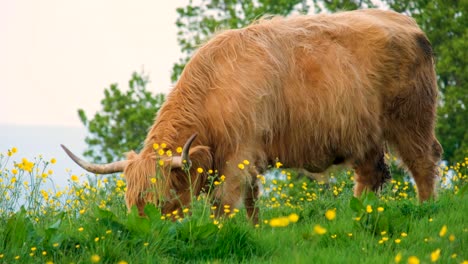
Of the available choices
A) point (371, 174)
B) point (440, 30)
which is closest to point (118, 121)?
point (440, 30)

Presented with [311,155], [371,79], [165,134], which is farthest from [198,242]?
[371,79]

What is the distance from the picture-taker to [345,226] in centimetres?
604

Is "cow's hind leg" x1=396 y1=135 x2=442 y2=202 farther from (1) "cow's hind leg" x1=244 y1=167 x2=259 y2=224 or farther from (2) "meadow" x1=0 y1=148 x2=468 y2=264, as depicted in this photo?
(2) "meadow" x1=0 y1=148 x2=468 y2=264

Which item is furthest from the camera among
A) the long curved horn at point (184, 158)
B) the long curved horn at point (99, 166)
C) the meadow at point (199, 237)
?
the long curved horn at point (99, 166)

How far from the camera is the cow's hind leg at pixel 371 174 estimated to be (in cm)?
978

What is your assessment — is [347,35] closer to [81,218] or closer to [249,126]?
[249,126]

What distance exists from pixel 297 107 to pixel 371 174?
1.76 m

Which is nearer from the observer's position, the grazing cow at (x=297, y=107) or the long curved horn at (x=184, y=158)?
the long curved horn at (x=184, y=158)

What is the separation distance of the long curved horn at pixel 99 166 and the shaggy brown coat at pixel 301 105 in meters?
0.12

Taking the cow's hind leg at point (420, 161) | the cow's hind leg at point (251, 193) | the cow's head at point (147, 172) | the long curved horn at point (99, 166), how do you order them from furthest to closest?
the cow's hind leg at point (420, 161)
the cow's hind leg at point (251, 193)
the long curved horn at point (99, 166)
the cow's head at point (147, 172)

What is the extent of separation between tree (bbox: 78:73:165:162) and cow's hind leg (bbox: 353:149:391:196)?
1727 centimetres

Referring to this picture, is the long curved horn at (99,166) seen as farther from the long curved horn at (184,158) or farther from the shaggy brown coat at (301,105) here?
the long curved horn at (184,158)

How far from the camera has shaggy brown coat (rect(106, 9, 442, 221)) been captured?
25.9ft

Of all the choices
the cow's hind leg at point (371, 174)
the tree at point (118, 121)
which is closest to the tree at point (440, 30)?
the tree at point (118, 121)
